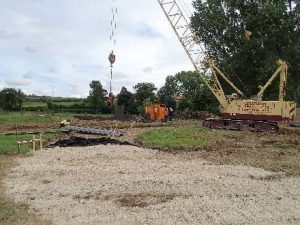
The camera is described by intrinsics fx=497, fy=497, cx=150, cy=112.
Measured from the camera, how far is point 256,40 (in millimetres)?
56281

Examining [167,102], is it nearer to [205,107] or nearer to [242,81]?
[205,107]

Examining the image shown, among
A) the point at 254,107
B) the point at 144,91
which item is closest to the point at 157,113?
the point at 254,107

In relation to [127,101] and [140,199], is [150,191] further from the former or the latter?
[127,101]

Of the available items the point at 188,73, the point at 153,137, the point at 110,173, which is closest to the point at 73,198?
the point at 110,173

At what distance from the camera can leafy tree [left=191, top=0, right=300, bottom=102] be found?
183 feet

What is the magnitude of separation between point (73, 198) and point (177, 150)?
41.5 feet

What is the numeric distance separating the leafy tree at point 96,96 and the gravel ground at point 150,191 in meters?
Answer: 48.0

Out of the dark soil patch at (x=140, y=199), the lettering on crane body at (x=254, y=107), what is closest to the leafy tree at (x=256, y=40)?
the lettering on crane body at (x=254, y=107)

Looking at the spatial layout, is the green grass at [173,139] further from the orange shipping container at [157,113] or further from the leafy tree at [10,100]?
the leafy tree at [10,100]

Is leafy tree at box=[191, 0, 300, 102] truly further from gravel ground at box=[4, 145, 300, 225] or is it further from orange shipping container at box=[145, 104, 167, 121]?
gravel ground at box=[4, 145, 300, 225]

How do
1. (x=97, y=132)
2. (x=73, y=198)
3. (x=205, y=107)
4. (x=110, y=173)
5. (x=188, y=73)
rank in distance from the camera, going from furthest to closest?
(x=188, y=73) → (x=205, y=107) → (x=97, y=132) → (x=110, y=173) → (x=73, y=198)

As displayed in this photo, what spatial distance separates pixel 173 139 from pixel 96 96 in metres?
42.3

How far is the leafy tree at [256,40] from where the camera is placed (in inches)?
2196

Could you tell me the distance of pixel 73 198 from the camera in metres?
14.1
